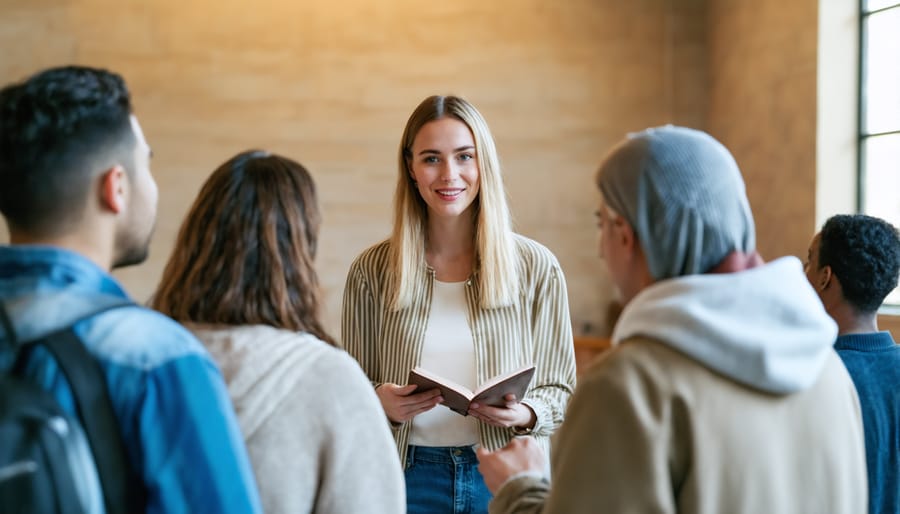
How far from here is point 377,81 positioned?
724 cm

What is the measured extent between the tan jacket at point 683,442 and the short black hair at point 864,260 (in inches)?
42.6

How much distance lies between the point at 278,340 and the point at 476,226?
1.34 metres

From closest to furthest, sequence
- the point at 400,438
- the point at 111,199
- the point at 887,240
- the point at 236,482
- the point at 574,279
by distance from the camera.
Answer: the point at 236,482
the point at 111,199
the point at 887,240
the point at 400,438
the point at 574,279

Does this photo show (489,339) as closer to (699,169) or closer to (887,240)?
(887,240)

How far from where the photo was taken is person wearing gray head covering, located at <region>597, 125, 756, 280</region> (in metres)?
1.32

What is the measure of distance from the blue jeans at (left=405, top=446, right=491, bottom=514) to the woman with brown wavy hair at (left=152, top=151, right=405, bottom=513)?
2.74 feet

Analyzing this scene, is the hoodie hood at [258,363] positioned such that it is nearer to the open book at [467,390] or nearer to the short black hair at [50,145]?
the short black hair at [50,145]

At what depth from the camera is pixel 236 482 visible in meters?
1.26

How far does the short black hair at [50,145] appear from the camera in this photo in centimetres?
134

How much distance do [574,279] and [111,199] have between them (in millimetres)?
6141

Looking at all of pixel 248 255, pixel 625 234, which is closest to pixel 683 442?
pixel 625 234

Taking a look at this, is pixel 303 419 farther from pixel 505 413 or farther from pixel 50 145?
pixel 505 413

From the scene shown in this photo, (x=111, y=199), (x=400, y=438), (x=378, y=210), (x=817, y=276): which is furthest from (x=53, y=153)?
(x=378, y=210)

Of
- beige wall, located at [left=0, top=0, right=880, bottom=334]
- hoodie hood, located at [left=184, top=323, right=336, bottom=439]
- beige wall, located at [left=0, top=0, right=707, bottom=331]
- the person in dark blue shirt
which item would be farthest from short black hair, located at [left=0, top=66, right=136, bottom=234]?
beige wall, located at [left=0, top=0, right=707, bottom=331]
